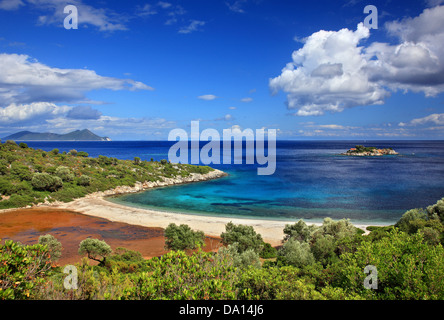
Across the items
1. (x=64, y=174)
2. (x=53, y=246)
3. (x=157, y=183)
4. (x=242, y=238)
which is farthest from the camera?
(x=157, y=183)

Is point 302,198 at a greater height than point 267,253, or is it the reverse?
point 302,198

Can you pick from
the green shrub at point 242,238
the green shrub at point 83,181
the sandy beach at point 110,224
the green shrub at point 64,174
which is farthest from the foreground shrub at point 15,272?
the green shrub at point 64,174

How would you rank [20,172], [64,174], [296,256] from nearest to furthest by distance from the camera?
[296,256], [20,172], [64,174]

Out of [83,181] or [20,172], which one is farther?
[83,181]

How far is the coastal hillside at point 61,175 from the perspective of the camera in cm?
3734

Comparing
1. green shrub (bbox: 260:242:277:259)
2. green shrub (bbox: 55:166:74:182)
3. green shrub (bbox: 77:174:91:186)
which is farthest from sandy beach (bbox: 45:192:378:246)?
green shrub (bbox: 55:166:74:182)

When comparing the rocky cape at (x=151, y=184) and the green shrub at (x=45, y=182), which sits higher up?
the green shrub at (x=45, y=182)

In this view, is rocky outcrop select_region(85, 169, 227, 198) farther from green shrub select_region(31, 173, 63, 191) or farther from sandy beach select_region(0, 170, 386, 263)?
sandy beach select_region(0, 170, 386, 263)

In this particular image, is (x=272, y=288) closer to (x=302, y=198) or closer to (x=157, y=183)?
(x=302, y=198)

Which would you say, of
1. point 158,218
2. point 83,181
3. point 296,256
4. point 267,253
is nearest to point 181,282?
point 296,256

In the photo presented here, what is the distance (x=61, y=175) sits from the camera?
1777 inches

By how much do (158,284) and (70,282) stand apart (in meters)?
2.97

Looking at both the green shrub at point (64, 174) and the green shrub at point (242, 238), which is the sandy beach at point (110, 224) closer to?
the green shrub at point (242, 238)

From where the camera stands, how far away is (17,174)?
1628 inches
